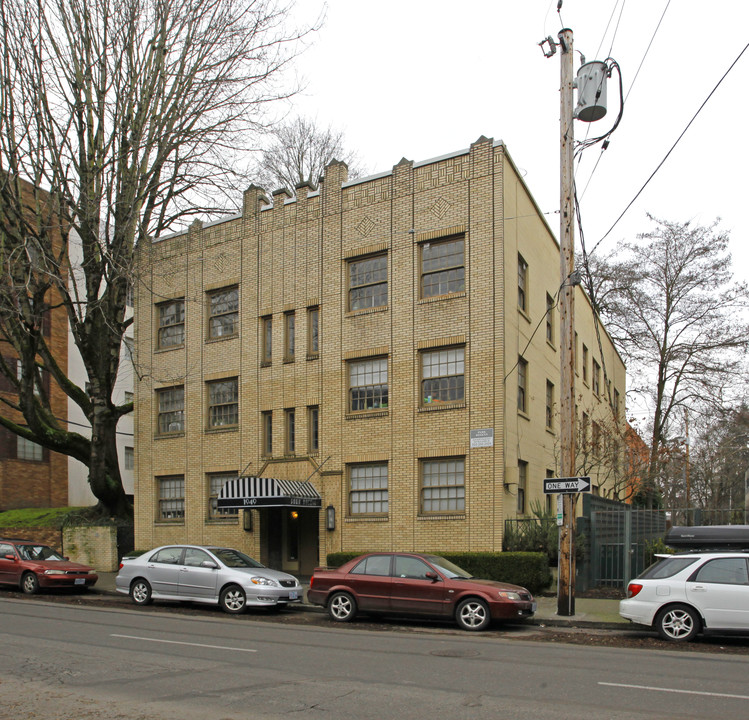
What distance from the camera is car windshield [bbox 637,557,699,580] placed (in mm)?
12852

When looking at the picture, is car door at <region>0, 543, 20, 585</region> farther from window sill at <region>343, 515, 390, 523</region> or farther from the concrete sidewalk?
window sill at <region>343, 515, 390, 523</region>

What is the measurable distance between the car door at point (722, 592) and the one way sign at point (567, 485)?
2.84m

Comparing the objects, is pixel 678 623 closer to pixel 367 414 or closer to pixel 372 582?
pixel 372 582

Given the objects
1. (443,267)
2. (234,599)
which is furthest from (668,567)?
(443,267)

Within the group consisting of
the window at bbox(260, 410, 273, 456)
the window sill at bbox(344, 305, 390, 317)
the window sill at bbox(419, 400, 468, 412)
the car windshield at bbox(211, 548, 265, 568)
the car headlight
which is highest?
the window sill at bbox(344, 305, 390, 317)

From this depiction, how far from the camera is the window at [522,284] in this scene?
73.3ft

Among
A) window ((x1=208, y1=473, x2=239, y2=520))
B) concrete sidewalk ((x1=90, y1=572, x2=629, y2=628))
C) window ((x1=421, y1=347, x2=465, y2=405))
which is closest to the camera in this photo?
concrete sidewalk ((x1=90, y1=572, x2=629, y2=628))

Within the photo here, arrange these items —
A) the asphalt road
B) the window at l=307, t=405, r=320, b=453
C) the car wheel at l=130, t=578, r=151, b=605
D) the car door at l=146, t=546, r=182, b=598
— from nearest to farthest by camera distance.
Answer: the asphalt road < the car door at l=146, t=546, r=182, b=598 < the car wheel at l=130, t=578, r=151, b=605 < the window at l=307, t=405, r=320, b=453

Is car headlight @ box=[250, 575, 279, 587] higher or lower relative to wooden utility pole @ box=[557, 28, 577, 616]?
lower

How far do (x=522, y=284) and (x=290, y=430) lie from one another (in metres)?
7.82

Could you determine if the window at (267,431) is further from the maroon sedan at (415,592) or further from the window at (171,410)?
the maroon sedan at (415,592)

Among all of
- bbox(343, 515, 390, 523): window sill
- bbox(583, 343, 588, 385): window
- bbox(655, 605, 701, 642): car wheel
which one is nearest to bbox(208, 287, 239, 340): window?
bbox(343, 515, 390, 523): window sill

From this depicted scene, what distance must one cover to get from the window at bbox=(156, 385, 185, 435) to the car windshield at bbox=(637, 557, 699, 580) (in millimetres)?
16237

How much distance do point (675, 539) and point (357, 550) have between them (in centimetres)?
847
